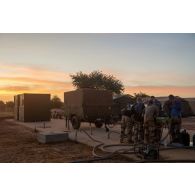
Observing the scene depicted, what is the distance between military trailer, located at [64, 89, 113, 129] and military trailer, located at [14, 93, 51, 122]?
40.5ft

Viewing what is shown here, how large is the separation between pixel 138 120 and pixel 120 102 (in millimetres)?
21512

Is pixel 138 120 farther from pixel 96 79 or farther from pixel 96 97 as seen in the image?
pixel 96 79

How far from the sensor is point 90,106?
19.7m

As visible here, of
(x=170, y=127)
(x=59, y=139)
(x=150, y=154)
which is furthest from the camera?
(x=59, y=139)

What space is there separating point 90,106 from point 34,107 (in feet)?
47.1

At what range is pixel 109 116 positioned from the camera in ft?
66.5

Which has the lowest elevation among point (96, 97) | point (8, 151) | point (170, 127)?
point (8, 151)

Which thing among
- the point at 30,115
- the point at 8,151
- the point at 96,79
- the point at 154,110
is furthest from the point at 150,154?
the point at 96,79

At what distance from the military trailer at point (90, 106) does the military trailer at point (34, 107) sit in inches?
485

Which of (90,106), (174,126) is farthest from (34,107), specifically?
(174,126)

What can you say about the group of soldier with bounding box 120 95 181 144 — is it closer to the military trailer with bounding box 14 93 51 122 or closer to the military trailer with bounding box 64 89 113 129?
the military trailer with bounding box 64 89 113 129

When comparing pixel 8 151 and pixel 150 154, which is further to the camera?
pixel 8 151

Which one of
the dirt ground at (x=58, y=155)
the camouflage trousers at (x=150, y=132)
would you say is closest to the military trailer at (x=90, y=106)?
the dirt ground at (x=58, y=155)

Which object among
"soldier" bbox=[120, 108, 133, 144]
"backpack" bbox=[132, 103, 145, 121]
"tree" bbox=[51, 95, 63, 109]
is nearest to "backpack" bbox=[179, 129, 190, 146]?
"backpack" bbox=[132, 103, 145, 121]
